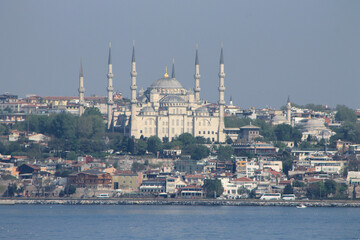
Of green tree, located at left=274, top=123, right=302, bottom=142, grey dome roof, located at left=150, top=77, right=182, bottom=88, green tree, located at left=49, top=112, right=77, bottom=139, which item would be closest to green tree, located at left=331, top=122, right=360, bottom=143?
green tree, located at left=274, top=123, right=302, bottom=142

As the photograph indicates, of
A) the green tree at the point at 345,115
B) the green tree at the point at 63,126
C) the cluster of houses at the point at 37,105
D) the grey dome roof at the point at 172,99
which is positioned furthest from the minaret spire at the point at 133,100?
the green tree at the point at 345,115

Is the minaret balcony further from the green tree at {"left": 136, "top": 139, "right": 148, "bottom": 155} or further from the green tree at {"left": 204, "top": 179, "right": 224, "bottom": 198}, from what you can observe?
the green tree at {"left": 204, "top": 179, "right": 224, "bottom": 198}

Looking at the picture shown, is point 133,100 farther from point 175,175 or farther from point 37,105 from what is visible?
point 37,105

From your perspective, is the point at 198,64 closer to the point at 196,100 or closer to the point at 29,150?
the point at 196,100

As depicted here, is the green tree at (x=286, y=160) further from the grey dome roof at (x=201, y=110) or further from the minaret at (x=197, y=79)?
the minaret at (x=197, y=79)

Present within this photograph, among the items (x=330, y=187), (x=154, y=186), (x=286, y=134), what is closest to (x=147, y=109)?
(x=286, y=134)

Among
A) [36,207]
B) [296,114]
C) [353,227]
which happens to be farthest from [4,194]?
[296,114]
